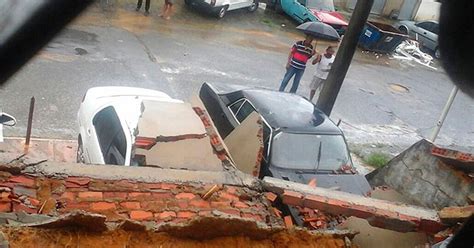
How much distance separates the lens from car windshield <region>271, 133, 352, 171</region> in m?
5.79

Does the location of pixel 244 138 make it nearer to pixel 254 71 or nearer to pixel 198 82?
pixel 198 82

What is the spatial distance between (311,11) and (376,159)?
29.9ft

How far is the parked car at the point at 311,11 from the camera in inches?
625

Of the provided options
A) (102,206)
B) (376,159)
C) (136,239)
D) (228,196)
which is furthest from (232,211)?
(376,159)

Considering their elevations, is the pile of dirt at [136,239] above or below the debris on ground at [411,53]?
above

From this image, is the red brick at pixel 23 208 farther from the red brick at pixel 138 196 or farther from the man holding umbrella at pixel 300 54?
the man holding umbrella at pixel 300 54

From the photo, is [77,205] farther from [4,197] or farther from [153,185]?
[153,185]

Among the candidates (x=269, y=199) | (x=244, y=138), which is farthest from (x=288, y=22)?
(x=269, y=199)

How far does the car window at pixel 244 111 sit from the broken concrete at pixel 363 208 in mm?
2280

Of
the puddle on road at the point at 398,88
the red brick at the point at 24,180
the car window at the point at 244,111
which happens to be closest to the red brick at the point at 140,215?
the red brick at the point at 24,180

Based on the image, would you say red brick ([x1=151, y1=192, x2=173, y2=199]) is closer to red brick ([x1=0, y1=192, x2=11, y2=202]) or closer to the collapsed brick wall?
the collapsed brick wall

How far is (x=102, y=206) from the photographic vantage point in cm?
348

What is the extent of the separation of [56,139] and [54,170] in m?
2.98

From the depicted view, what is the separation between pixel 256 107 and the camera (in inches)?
259
